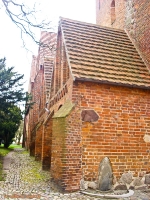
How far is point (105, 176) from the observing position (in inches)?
263

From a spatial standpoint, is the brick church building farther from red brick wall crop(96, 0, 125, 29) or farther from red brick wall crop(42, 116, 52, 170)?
red brick wall crop(96, 0, 125, 29)

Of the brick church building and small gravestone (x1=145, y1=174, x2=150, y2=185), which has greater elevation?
the brick church building

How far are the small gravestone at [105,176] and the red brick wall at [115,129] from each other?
0.13m

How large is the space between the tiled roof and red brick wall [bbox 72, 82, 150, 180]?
13.7 inches

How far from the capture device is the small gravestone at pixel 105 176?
661cm

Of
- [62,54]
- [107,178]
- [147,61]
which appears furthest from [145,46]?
[107,178]

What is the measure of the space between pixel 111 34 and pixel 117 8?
2757 millimetres

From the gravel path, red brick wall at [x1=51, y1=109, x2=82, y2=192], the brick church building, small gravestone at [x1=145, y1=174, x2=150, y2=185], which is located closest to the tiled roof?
the brick church building

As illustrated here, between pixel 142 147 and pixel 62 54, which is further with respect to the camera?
pixel 62 54

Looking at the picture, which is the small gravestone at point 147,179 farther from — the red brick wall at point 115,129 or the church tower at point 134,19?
the church tower at point 134,19

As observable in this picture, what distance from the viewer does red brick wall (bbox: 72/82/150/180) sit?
6844mm

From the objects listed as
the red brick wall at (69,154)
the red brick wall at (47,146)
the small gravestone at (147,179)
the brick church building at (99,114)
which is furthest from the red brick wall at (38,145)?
the small gravestone at (147,179)

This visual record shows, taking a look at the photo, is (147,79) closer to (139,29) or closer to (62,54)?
(139,29)

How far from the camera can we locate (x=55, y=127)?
7.61 metres
